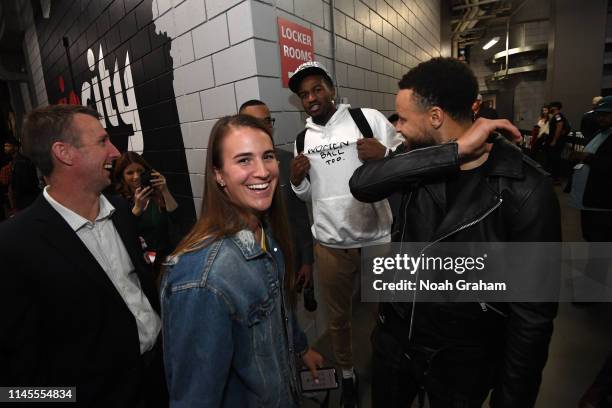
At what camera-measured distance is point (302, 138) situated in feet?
7.05

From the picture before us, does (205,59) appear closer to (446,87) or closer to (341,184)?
(341,184)

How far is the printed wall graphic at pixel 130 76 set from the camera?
2.88 m

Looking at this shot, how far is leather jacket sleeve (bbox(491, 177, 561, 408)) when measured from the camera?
1020mm

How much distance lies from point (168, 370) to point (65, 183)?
3.20 feet

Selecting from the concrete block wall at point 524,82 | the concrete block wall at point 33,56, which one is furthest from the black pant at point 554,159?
the concrete block wall at point 33,56

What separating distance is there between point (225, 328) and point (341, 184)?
128 cm

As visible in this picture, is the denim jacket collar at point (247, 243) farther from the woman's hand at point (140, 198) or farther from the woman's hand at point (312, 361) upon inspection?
the woman's hand at point (140, 198)

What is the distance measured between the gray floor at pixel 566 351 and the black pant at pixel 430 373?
972mm

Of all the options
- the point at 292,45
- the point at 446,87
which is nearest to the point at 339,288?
the point at 446,87

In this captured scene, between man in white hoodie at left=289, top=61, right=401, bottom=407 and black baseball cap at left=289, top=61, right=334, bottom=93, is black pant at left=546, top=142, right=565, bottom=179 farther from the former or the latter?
black baseball cap at left=289, top=61, right=334, bottom=93

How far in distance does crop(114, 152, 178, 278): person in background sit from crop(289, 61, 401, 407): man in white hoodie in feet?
3.77

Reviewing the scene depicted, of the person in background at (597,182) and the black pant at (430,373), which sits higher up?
the person in background at (597,182)

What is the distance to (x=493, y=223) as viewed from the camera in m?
1.09

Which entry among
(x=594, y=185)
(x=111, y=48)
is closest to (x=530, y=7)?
(x=594, y=185)
